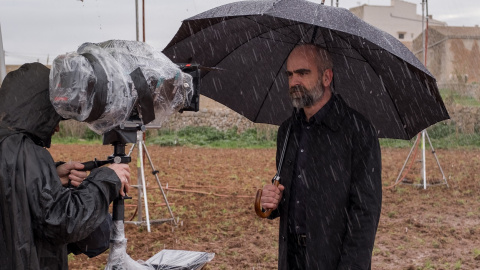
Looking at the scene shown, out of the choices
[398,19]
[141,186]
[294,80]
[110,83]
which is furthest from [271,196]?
[398,19]

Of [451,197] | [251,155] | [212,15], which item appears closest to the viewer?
[212,15]

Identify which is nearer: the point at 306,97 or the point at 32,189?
the point at 32,189

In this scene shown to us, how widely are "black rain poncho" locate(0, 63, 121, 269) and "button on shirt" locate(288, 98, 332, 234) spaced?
120 centimetres

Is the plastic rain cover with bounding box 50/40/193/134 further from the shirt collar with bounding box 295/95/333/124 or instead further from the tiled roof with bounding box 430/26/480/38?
the tiled roof with bounding box 430/26/480/38

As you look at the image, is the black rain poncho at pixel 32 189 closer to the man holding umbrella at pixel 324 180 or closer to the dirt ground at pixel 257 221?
the man holding umbrella at pixel 324 180

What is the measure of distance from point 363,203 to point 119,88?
1.39 meters

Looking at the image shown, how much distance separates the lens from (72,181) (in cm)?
244

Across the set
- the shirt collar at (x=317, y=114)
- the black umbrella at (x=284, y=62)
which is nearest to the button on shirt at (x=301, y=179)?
the shirt collar at (x=317, y=114)

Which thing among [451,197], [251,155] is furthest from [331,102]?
[251,155]

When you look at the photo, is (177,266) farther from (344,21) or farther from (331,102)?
(344,21)

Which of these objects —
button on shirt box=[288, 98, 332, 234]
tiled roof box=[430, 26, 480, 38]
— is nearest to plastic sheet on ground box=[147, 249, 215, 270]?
button on shirt box=[288, 98, 332, 234]

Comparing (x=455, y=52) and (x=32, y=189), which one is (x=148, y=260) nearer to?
(x=32, y=189)

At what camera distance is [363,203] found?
292cm

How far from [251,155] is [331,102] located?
1345 cm
